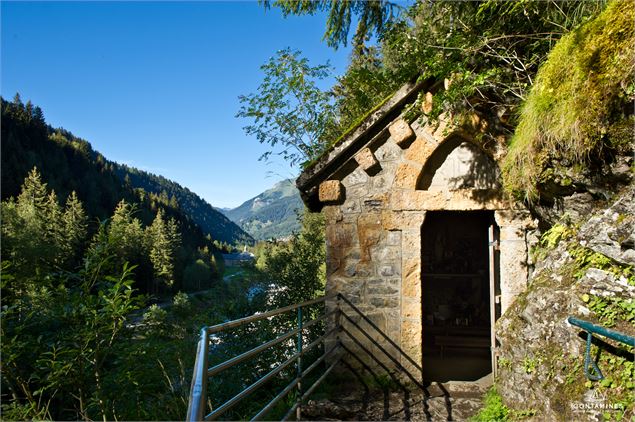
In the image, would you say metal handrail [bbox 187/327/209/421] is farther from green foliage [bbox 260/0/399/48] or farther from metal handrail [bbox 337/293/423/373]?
green foliage [bbox 260/0/399/48]

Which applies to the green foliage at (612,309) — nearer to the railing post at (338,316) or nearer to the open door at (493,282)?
the open door at (493,282)

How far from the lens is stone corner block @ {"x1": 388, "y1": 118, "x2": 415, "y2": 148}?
500cm

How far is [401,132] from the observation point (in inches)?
198

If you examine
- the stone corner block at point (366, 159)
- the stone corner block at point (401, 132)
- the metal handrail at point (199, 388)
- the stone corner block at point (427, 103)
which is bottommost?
the metal handrail at point (199, 388)

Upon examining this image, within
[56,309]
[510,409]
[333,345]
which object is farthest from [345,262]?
[56,309]

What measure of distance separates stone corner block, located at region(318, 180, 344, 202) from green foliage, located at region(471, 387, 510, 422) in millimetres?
2766

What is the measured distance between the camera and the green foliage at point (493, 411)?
3.68m

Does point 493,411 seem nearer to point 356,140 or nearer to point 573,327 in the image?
point 573,327

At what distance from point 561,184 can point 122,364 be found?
14.9 feet

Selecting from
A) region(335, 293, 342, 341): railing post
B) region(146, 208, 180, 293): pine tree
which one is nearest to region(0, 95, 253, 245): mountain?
region(146, 208, 180, 293): pine tree

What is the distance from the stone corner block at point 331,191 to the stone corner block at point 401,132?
2.97ft

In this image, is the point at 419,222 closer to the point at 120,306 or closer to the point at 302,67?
the point at 120,306

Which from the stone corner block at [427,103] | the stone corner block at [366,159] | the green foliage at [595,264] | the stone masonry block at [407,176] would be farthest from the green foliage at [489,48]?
the green foliage at [595,264]

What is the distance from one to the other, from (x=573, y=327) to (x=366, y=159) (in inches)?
113
